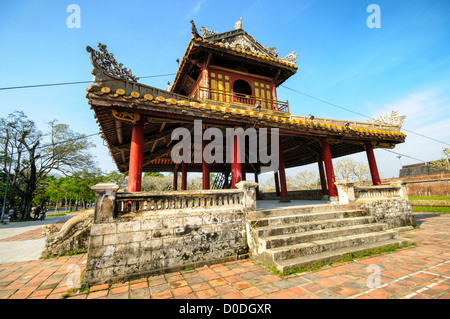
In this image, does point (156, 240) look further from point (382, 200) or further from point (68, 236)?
point (382, 200)

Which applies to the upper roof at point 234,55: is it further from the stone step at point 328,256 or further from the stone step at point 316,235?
the stone step at point 328,256

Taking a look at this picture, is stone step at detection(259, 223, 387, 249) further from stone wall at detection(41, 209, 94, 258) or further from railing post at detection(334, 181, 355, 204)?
stone wall at detection(41, 209, 94, 258)

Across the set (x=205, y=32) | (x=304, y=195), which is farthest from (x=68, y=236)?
(x=304, y=195)

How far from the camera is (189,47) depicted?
8695 mm

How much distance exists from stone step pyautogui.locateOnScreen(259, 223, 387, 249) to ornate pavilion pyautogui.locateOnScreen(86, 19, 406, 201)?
8.16 feet

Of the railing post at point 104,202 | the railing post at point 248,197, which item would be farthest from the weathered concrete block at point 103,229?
the railing post at point 248,197

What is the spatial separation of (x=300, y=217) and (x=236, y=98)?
21.6ft

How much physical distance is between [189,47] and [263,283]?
→ 31.4 ft

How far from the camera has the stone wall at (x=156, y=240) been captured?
12.4 ft

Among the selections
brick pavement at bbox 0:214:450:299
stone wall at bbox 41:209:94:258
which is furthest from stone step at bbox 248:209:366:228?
stone wall at bbox 41:209:94:258

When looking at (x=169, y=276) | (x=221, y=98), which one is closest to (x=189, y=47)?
(x=221, y=98)

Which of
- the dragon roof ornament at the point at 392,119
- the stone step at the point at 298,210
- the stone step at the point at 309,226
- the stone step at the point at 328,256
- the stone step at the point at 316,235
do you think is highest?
the dragon roof ornament at the point at 392,119

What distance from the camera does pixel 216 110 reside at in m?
5.85

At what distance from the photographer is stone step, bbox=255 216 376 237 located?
4680 millimetres
